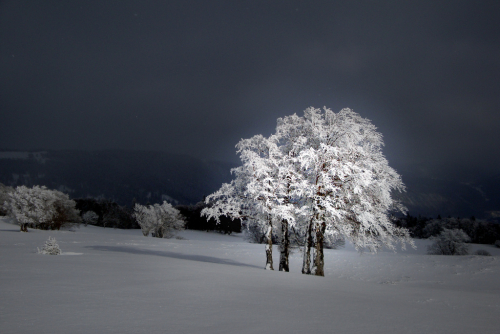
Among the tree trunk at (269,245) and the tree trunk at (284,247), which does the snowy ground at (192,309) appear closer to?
the tree trunk at (269,245)

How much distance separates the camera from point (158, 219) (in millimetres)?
57281

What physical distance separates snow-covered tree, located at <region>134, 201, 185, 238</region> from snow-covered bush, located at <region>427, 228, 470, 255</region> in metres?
41.5

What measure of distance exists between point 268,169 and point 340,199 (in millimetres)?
4492

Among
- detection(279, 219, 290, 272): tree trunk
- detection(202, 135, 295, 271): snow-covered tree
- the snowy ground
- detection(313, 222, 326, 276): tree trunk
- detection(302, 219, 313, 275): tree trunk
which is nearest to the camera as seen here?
the snowy ground

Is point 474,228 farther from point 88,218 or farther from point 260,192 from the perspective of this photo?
point 88,218

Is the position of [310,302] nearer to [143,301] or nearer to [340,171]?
[143,301]

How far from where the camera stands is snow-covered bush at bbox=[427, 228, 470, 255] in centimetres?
4119

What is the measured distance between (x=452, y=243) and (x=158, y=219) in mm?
46333

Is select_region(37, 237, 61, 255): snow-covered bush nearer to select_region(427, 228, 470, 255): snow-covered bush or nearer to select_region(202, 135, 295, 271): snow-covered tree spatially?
select_region(202, 135, 295, 271): snow-covered tree

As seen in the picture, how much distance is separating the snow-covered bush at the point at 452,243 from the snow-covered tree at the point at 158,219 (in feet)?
136

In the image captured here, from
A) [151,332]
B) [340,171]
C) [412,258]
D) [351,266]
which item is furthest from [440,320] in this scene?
[412,258]

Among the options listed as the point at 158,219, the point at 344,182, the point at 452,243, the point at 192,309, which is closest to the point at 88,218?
the point at 158,219

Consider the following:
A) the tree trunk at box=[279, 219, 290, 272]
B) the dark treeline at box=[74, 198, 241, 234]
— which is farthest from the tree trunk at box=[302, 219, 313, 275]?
the dark treeline at box=[74, 198, 241, 234]

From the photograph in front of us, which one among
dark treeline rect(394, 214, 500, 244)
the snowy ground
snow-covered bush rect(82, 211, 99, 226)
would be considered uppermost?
dark treeline rect(394, 214, 500, 244)
